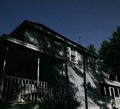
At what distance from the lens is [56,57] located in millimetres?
7617

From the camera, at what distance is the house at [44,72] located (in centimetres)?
597

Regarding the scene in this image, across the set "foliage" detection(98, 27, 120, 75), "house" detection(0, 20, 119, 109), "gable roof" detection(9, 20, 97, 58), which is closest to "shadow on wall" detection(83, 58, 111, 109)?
"house" detection(0, 20, 119, 109)

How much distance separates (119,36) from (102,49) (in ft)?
17.5

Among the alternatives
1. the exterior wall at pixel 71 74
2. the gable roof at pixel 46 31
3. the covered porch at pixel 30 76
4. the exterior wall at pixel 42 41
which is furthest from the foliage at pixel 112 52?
the covered porch at pixel 30 76

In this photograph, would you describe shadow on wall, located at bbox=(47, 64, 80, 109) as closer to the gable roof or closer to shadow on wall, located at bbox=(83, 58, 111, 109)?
shadow on wall, located at bbox=(83, 58, 111, 109)

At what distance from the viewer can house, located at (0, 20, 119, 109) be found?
5973mm

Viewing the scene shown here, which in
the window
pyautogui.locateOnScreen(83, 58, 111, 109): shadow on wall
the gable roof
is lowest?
pyautogui.locateOnScreen(83, 58, 111, 109): shadow on wall

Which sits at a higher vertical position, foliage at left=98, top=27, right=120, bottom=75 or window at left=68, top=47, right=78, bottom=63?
foliage at left=98, top=27, right=120, bottom=75

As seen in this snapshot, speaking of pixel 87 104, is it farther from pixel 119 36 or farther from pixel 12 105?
pixel 119 36

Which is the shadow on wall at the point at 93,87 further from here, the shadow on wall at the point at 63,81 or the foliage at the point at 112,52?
the foliage at the point at 112,52

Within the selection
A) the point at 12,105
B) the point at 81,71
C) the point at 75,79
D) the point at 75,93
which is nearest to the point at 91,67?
the point at 81,71

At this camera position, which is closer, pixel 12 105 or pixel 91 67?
pixel 12 105

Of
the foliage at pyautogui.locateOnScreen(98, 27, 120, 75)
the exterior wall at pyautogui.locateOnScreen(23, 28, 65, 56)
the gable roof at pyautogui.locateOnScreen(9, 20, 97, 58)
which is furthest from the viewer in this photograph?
the foliage at pyautogui.locateOnScreen(98, 27, 120, 75)

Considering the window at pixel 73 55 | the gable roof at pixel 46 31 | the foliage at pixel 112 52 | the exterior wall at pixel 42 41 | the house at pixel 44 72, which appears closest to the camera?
the house at pixel 44 72
